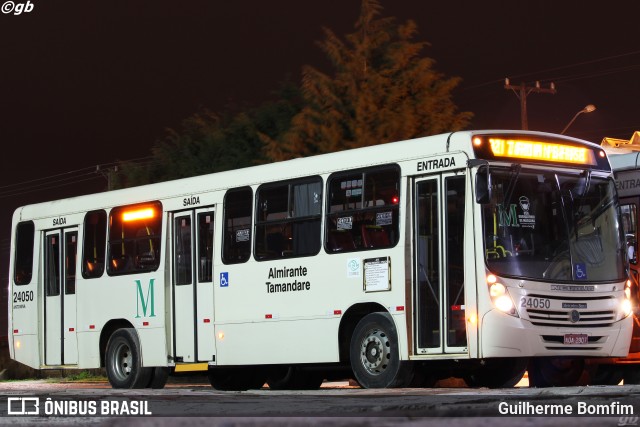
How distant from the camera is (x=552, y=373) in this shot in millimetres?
17484

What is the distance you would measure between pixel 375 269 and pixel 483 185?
6.70 ft

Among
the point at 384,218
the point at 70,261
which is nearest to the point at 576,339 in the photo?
the point at 384,218

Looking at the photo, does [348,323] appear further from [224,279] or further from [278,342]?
[224,279]

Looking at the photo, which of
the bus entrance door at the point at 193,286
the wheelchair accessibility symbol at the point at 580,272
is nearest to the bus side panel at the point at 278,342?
the bus entrance door at the point at 193,286

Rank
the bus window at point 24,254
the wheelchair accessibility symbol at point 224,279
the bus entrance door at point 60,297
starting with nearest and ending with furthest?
the wheelchair accessibility symbol at point 224,279
the bus entrance door at point 60,297
the bus window at point 24,254

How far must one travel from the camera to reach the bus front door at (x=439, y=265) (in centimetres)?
1560

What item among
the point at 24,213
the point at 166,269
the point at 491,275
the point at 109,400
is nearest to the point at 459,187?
the point at 491,275

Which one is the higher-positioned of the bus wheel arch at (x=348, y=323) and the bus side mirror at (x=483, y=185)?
the bus side mirror at (x=483, y=185)

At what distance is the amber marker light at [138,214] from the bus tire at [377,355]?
507 cm

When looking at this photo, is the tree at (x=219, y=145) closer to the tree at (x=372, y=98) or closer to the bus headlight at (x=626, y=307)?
the tree at (x=372, y=98)

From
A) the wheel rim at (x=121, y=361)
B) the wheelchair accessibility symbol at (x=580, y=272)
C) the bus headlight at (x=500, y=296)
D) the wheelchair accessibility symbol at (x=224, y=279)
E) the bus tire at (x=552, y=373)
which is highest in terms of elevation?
the wheelchair accessibility symbol at (x=224, y=279)

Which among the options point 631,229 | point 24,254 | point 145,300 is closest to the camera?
point 631,229

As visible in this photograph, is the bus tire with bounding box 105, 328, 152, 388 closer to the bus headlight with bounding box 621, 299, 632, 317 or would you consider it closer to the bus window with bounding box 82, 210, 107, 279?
the bus window with bounding box 82, 210, 107, 279

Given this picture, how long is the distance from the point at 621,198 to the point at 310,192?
4229mm
